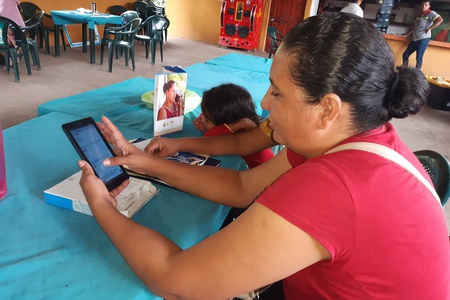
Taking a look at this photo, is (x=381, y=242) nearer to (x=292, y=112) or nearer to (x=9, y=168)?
(x=292, y=112)

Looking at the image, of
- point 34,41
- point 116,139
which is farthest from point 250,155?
point 34,41

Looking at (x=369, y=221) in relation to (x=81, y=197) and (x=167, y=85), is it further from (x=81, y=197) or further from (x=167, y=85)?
(x=167, y=85)

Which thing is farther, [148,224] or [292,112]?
[148,224]

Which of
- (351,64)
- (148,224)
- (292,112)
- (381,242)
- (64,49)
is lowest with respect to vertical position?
(64,49)

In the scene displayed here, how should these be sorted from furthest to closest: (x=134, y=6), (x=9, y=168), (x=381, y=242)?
(x=134, y=6) < (x=9, y=168) < (x=381, y=242)

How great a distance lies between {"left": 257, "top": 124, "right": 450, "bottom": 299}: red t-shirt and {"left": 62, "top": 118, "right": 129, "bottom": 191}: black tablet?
1.48ft

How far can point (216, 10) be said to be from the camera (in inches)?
340

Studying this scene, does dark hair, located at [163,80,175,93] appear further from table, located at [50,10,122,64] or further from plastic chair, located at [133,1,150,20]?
plastic chair, located at [133,1,150,20]

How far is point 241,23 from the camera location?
7926mm

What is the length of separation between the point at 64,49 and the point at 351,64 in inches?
248

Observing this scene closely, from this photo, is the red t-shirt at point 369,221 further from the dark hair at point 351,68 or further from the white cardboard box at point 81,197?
the white cardboard box at point 81,197

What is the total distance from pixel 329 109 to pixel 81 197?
590 mm

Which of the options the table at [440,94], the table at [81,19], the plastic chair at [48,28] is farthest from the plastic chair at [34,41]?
the table at [440,94]

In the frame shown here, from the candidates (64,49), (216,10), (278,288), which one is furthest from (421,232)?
(216,10)
